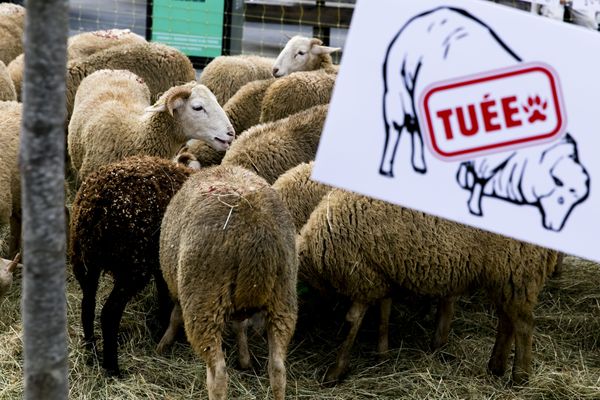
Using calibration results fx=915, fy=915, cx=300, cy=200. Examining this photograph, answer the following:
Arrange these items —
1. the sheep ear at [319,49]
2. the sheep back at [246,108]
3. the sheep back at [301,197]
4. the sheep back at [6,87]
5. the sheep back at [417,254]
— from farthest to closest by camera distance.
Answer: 1. the sheep ear at [319,49]
2. the sheep back at [6,87]
3. the sheep back at [246,108]
4. the sheep back at [301,197]
5. the sheep back at [417,254]

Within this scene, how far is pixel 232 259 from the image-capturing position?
12.8ft

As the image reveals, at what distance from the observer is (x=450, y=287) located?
4.75 m

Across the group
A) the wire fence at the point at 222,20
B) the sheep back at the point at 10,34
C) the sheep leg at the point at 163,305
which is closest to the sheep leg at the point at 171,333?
the sheep leg at the point at 163,305

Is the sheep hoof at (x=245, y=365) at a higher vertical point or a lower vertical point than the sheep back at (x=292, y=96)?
lower

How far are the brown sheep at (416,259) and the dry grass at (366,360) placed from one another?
20 cm

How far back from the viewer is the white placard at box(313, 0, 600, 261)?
2.15 metres

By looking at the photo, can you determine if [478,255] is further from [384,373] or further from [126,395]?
[126,395]

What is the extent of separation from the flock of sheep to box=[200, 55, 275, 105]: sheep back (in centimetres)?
111

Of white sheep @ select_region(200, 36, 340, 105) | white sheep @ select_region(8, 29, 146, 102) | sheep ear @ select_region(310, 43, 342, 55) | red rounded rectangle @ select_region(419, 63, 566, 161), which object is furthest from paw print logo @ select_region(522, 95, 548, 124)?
white sheep @ select_region(8, 29, 146, 102)

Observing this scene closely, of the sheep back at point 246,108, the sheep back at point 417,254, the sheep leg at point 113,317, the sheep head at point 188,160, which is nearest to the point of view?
the sheep back at point 417,254

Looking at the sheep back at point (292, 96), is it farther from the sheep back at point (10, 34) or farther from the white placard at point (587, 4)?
the sheep back at point (10, 34)

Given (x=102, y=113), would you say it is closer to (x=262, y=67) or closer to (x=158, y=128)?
(x=158, y=128)

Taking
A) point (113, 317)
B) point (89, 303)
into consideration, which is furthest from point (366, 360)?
point (89, 303)

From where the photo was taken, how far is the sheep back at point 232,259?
3.90 metres
